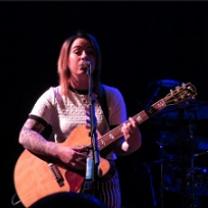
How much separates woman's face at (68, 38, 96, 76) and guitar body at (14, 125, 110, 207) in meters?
0.42

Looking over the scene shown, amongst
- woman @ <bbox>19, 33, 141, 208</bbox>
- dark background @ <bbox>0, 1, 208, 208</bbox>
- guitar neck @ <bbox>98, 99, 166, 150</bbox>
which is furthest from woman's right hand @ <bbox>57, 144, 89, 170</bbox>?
dark background @ <bbox>0, 1, 208, 208</bbox>

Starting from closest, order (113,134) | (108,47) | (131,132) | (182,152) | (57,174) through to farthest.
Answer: (131,132)
(113,134)
(57,174)
(182,152)
(108,47)

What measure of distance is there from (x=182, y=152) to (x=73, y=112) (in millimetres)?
1940

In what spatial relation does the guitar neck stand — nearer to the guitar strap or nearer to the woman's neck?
the guitar strap

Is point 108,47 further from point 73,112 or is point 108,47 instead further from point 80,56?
point 73,112

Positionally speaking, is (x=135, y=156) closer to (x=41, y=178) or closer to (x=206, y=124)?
(x=206, y=124)

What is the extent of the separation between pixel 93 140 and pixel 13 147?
2.47 m

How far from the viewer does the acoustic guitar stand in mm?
3146

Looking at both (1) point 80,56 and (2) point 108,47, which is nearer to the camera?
(1) point 80,56

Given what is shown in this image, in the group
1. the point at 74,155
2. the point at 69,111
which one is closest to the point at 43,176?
the point at 74,155

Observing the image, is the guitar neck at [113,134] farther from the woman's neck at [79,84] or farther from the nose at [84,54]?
the nose at [84,54]

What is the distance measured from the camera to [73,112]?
3184 millimetres

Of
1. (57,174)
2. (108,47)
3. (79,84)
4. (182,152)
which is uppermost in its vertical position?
(108,47)

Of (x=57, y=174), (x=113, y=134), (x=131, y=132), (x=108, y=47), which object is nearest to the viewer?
(x=131, y=132)
